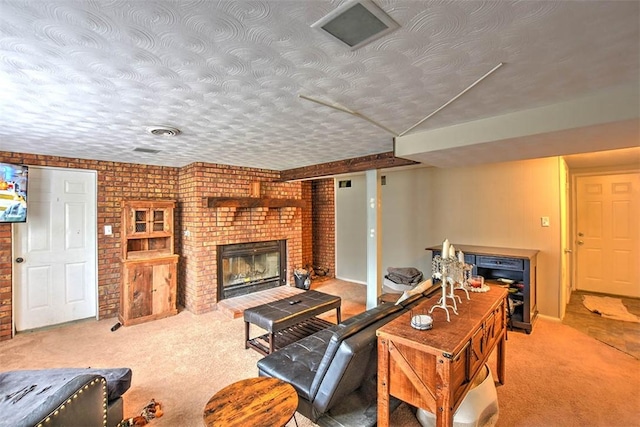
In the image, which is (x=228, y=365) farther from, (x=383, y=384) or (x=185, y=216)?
(x=185, y=216)

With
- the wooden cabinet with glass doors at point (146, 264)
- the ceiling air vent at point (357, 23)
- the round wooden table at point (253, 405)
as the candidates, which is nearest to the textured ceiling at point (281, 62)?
the ceiling air vent at point (357, 23)

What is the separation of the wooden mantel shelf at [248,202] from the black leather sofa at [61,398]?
2510 mm

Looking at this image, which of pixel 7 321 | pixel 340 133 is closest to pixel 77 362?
pixel 7 321

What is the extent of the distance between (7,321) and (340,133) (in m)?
4.43

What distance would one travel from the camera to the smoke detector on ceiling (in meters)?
2.53

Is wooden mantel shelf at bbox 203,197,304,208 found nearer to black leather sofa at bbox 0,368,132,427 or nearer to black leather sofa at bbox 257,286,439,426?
black leather sofa at bbox 0,368,132,427

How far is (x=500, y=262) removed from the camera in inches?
140

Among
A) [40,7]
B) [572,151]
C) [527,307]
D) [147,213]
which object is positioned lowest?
[527,307]

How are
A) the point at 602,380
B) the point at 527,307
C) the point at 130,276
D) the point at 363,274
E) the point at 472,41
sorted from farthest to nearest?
the point at 363,274 < the point at 130,276 < the point at 527,307 < the point at 602,380 < the point at 472,41

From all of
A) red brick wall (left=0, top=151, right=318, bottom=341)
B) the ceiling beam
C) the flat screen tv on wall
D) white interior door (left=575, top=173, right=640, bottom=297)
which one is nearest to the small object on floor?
red brick wall (left=0, top=151, right=318, bottom=341)

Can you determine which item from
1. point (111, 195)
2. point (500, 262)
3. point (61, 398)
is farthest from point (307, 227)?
point (61, 398)

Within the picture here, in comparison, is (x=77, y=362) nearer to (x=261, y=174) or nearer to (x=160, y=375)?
(x=160, y=375)

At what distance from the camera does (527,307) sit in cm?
341

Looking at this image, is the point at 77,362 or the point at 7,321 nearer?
the point at 77,362
